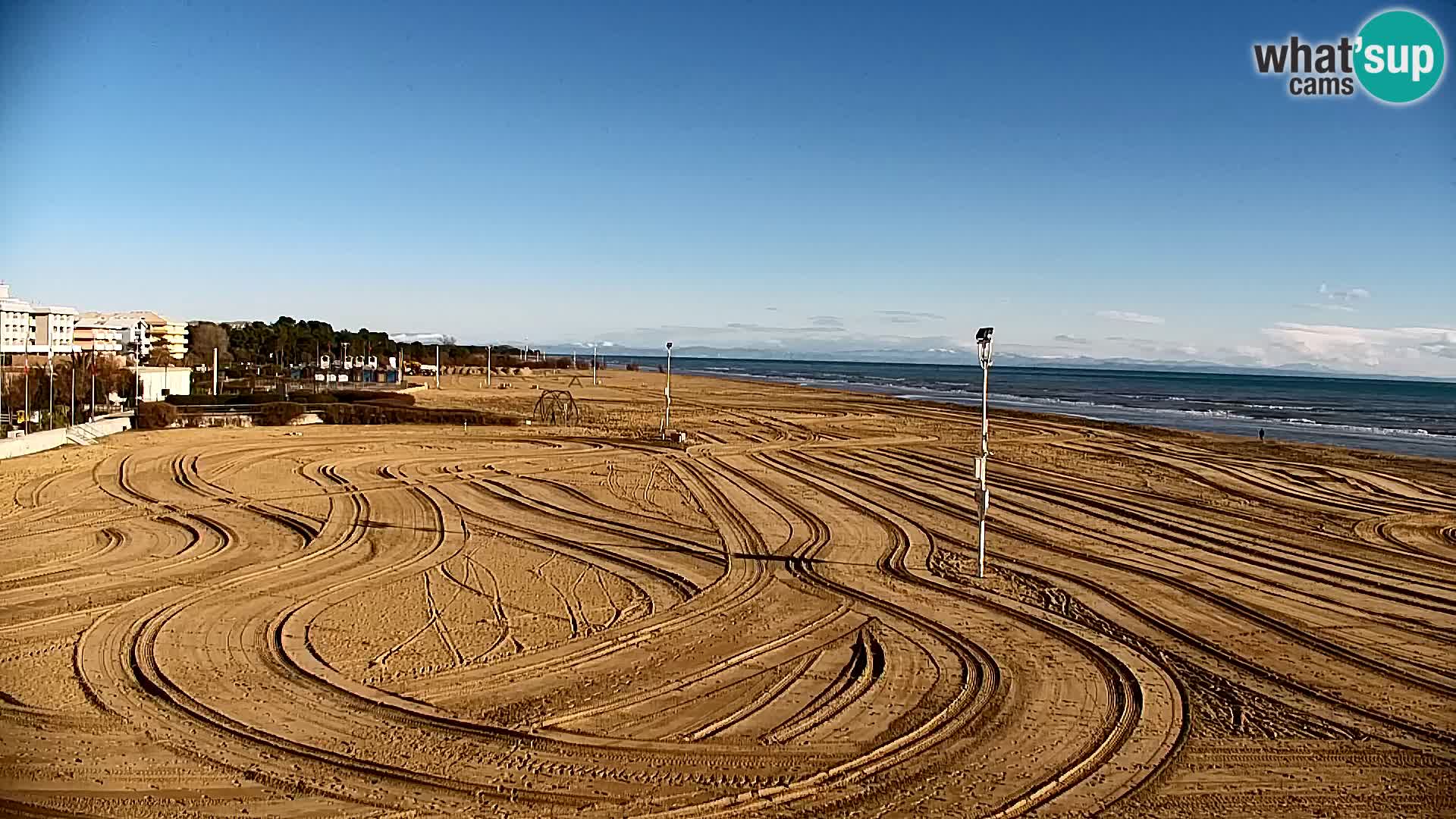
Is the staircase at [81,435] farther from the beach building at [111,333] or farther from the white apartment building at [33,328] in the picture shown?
the beach building at [111,333]

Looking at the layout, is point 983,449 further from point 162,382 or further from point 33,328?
point 162,382

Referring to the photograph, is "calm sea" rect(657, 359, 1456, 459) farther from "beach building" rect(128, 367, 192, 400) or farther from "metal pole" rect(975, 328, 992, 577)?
"beach building" rect(128, 367, 192, 400)

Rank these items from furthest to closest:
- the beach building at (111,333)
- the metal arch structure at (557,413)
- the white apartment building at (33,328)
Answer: the beach building at (111,333) → the metal arch structure at (557,413) → the white apartment building at (33,328)

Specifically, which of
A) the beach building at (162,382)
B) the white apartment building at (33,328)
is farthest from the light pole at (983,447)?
the beach building at (162,382)

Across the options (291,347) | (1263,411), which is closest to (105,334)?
(291,347)

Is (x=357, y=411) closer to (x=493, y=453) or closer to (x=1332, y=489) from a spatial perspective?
(x=493, y=453)

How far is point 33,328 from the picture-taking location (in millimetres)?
33594

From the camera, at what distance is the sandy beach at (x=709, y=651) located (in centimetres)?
759

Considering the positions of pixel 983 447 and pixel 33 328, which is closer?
pixel 983 447

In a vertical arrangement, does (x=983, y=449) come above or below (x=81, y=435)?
above

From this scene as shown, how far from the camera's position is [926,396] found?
78875 millimetres

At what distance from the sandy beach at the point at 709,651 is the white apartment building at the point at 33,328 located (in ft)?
12.8

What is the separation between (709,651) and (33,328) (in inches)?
1322

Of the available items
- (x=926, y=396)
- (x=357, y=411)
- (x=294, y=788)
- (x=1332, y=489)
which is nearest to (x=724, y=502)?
(x=294, y=788)
